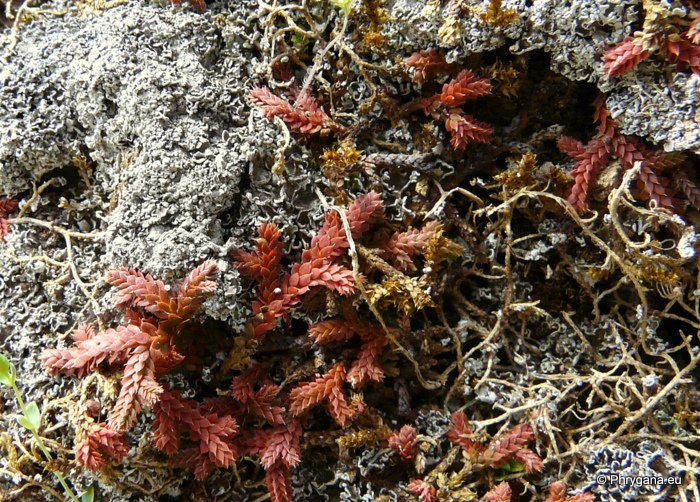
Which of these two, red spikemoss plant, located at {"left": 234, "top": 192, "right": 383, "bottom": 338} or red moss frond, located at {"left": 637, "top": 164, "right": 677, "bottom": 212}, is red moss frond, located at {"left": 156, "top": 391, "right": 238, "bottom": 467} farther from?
red moss frond, located at {"left": 637, "top": 164, "right": 677, "bottom": 212}

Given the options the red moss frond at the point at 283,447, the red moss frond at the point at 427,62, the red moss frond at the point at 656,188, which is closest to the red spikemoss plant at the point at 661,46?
the red moss frond at the point at 656,188

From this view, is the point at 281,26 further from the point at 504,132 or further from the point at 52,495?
the point at 52,495

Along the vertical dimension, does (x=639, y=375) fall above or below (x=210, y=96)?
below

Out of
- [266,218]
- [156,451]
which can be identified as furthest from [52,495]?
[266,218]

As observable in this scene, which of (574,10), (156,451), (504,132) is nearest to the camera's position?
(574,10)

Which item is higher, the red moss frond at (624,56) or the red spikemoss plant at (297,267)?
the red moss frond at (624,56)

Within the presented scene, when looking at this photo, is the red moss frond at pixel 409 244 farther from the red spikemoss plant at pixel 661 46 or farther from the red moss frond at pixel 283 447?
the red spikemoss plant at pixel 661 46

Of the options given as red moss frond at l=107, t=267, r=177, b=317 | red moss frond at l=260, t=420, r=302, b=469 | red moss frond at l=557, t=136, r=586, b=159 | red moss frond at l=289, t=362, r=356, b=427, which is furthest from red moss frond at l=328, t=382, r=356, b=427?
red moss frond at l=557, t=136, r=586, b=159
